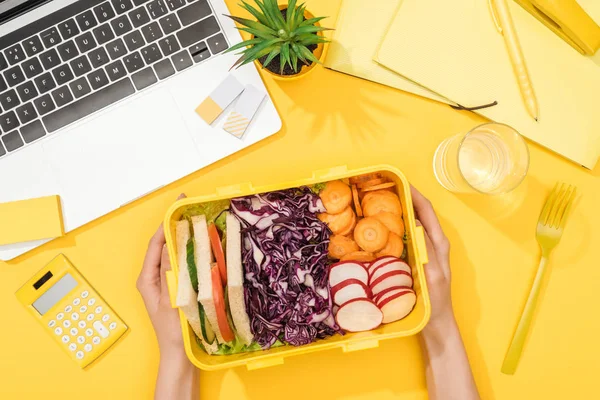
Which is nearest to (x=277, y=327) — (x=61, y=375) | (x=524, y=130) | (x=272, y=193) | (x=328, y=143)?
(x=272, y=193)

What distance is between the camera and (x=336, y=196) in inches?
30.4

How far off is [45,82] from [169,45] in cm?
23

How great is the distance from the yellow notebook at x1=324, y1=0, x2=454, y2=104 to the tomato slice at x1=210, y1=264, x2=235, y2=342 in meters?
0.44

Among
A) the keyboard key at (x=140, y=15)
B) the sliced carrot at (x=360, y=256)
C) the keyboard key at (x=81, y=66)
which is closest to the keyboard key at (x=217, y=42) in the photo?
the keyboard key at (x=140, y=15)

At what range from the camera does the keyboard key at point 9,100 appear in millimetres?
798

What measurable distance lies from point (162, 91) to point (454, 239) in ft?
2.04

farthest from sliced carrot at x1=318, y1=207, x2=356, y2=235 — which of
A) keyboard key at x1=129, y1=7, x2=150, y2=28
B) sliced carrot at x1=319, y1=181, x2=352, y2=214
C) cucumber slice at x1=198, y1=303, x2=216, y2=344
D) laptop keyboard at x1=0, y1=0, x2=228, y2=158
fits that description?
keyboard key at x1=129, y1=7, x2=150, y2=28

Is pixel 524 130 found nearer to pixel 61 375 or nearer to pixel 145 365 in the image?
pixel 145 365

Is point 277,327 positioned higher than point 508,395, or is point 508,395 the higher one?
point 277,327

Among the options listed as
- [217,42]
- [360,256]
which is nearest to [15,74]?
[217,42]

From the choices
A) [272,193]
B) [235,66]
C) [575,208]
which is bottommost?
[575,208]

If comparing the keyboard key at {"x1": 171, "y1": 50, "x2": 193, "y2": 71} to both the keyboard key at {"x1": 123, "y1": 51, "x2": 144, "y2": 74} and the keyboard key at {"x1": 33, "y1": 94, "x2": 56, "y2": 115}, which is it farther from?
the keyboard key at {"x1": 33, "y1": 94, "x2": 56, "y2": 115}

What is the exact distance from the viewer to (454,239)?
863 millimetres

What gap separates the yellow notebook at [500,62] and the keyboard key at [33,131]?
2.07 feet
